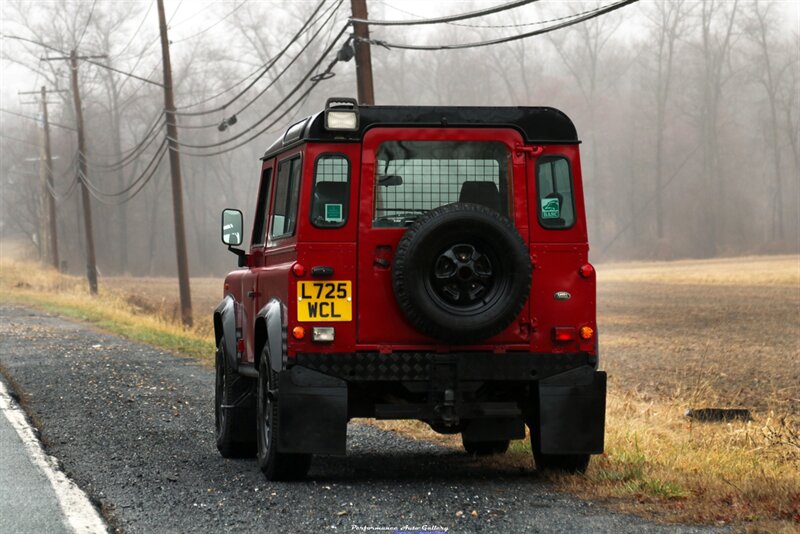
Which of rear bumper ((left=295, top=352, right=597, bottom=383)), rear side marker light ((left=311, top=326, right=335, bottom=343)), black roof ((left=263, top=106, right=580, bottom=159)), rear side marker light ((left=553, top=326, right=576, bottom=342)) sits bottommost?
rear bumper ((left=295, top=352, right=597, bottom=383))

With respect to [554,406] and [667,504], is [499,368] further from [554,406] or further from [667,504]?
[667,504]

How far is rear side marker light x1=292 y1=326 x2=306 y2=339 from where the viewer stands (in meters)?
7.81

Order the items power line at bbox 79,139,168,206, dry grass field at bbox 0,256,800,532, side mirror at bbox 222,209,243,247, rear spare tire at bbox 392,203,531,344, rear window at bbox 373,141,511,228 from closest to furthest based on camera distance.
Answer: dry grass field at bbox 0,256,800,532 < rear spare tire at bbox 392,203,531,344 < rear window at bbox 373,141,511,228 < side mirror at bbox 222,209,243,247 < power line at bbox 79,139,168,206

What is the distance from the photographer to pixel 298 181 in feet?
27.2

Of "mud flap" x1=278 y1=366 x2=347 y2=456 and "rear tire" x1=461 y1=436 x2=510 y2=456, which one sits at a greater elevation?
"mud flap" x1=278 y1=366 x2=347 y2=456

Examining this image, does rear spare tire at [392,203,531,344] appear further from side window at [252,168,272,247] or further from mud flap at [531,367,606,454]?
side window at [252,168,272,247]

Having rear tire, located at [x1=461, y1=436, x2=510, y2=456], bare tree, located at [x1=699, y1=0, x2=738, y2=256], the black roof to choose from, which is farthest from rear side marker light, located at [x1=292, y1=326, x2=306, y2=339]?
bare tree, located at [x1=699, y1=0, x2=738, y2=256]

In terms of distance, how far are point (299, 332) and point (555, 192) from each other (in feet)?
6.27

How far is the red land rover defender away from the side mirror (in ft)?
4.57

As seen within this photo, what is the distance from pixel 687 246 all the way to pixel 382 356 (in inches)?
3022

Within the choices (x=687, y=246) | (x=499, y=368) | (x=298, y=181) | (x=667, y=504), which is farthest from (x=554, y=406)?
(x=687, y=246)

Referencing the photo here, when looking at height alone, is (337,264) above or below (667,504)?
above

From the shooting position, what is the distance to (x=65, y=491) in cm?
786

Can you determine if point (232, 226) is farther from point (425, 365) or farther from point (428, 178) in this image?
point (425, 365)
